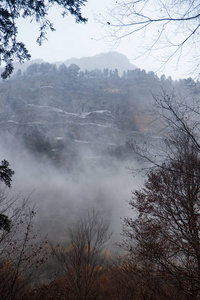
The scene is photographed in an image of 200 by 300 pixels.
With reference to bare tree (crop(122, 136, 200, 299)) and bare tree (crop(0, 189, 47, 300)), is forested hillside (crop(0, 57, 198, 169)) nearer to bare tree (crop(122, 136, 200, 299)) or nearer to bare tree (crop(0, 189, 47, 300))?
bare tree (crop(0, 189, 47, 300))

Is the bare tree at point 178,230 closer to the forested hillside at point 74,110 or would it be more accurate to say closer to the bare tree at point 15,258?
the bare tree at point 15,258

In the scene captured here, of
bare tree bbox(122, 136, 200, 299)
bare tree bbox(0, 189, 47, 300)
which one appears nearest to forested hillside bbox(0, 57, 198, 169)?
bare tree bbox(0, 189, 47, 300)

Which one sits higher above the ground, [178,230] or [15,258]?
[178,230]

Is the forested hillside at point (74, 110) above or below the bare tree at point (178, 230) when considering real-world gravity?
above

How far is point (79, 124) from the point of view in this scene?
106 m

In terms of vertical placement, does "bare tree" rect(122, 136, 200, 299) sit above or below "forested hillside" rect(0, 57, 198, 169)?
below

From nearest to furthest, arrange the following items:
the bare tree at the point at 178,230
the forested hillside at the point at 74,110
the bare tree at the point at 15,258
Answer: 1. the bare tree at the point at 178,230
2. the bare tree at the point at 15,258
3. the forested hillside at the point at 74,110

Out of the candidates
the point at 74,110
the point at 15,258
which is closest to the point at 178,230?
the point at 15,258

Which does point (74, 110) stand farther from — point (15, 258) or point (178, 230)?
point (178, 230)

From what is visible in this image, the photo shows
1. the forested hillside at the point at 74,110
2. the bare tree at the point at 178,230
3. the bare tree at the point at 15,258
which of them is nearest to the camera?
the bare tree at the point at 178,230

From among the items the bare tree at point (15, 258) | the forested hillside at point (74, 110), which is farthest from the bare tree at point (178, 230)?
the forested hillside at point (74, 110)

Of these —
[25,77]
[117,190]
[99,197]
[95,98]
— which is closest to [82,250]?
[99,197]

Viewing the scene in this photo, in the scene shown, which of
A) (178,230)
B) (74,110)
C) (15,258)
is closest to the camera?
(178,230)

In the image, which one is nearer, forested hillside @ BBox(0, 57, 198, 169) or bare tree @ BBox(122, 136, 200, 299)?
bare tree @ BBox(122, 136, 200, 299)
